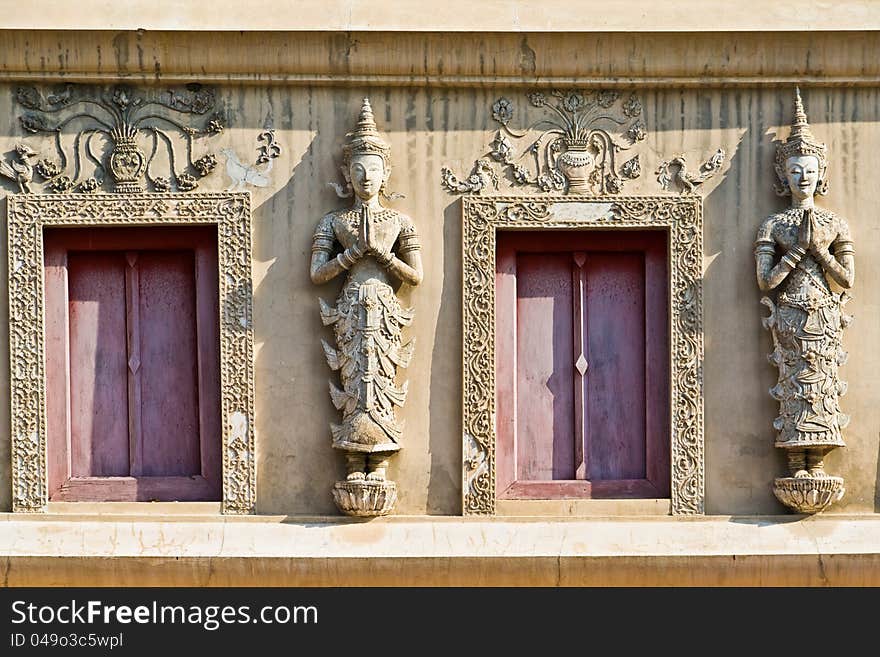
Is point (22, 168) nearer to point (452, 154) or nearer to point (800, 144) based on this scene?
point (452, 154)

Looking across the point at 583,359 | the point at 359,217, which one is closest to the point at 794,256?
the point at 583,359

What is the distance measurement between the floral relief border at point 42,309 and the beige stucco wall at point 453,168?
8 cm

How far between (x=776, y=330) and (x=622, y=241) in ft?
3.35

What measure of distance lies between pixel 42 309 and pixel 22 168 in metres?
0.82

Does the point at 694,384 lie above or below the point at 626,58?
below

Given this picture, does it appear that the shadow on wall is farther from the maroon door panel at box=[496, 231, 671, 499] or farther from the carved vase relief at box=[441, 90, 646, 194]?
the carved vase relief at box=[441, 90, 646, 194]

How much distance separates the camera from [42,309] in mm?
11961

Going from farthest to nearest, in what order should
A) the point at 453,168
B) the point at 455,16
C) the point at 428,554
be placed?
the point at 453,168, the point at 455,16, the point at 428,554

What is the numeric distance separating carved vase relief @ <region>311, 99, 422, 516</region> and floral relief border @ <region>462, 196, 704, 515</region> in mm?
359

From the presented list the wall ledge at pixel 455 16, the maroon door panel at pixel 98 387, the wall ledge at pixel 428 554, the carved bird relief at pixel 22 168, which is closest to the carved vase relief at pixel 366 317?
the wall ledge at pixel 428 554

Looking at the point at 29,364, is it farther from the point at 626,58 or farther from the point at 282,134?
the point at 626,58

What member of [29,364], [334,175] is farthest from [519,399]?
[29,364]

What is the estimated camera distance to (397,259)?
11.8 meters

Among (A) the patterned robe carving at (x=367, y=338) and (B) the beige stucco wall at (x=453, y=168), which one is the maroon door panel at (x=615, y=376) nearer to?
(B) the beige stucco wall at (x=453, y=168)
